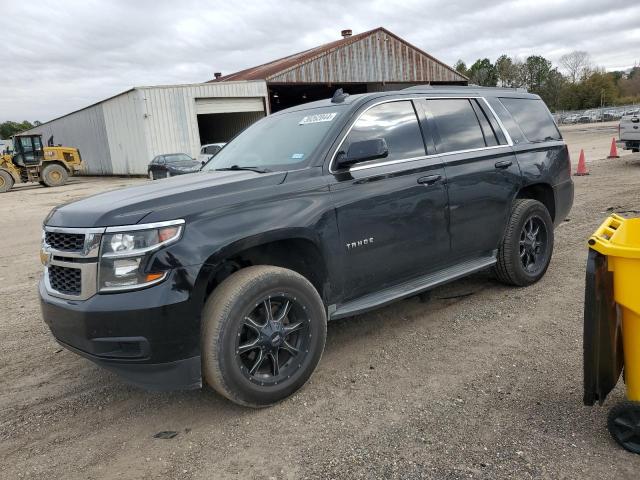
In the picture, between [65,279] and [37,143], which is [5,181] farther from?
[65,279]

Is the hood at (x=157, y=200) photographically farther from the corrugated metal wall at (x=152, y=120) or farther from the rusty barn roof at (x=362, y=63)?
the rusty barn roof at (x=362, y=63)

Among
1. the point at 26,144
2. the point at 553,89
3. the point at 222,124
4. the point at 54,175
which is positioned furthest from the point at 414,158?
the point at 553,89

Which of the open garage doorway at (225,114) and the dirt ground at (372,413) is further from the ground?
the open garage doorway at (225,114)

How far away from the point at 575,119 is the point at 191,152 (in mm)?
50338

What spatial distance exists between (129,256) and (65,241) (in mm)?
547

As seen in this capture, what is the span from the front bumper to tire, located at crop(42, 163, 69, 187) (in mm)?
25981

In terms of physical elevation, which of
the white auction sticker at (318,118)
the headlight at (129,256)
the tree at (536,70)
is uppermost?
the tree at (536,70)

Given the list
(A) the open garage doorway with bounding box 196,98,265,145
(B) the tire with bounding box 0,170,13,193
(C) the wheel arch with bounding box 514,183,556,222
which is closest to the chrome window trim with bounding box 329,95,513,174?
(C) the wheel arch with bounding box 514,183,556,222

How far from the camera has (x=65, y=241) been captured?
9.80 feet

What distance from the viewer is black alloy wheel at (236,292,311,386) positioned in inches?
122

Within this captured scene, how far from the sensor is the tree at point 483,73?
89.5 meters

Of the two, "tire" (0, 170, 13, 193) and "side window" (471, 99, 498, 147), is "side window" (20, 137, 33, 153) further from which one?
"side window" (471, 99, 498, 147)

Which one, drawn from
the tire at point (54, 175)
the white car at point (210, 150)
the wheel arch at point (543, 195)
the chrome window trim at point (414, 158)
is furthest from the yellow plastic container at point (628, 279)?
the tire at point (54, 175)

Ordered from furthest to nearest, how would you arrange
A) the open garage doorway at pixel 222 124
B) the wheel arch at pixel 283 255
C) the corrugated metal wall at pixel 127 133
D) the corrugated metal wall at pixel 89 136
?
the open garage doorway at pixel 222 124 < the corrugated metal wall at pixel 89 136 < the corrugated metal wall at pixel 127 133 < the wheel arch at pixel 283 255
